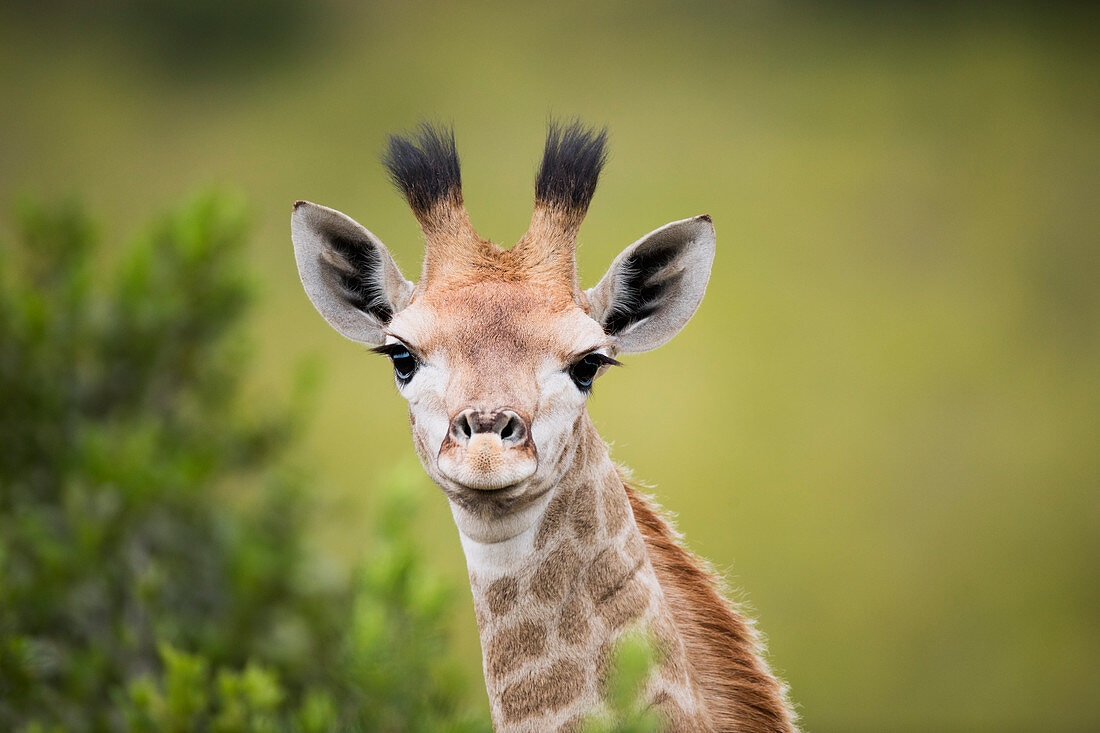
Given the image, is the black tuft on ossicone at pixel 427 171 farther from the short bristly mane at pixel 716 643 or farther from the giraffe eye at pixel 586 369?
the short bristly mane at pixel 716 643

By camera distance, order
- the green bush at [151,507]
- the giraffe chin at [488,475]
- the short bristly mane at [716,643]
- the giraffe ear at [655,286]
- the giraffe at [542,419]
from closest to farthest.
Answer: the giraffe chin at [488,475], the giraffe at [542,419], the giraffe ear at [655,286], the short bristly mane at [716,643], the green bush at [151,507]

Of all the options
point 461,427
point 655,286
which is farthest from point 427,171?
point 461,427

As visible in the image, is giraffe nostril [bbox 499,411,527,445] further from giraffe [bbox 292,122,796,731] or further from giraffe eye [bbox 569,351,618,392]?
giraffe eye [bbox 569,351,618,392]

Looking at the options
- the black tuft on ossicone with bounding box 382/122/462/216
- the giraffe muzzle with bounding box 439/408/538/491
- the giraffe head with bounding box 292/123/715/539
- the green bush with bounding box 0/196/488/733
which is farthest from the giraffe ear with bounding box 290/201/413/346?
the green bush with bounding box 0/196/488/733

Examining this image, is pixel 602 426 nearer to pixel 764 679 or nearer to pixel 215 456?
pixel 215 456

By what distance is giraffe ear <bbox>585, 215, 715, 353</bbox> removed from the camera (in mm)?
1542

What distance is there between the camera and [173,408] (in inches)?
113

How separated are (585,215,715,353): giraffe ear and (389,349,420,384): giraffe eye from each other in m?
0.34

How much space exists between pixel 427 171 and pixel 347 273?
0.24 metres

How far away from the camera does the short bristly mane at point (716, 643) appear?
164 centimetres

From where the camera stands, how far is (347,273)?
1.65 metres

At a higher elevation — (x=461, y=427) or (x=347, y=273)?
(x=347, y=273)

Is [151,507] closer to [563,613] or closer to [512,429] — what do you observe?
[563,613]

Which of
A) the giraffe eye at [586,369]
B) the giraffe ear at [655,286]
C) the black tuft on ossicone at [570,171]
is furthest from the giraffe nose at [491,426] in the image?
the black tuft on ossicone at [570,171]
